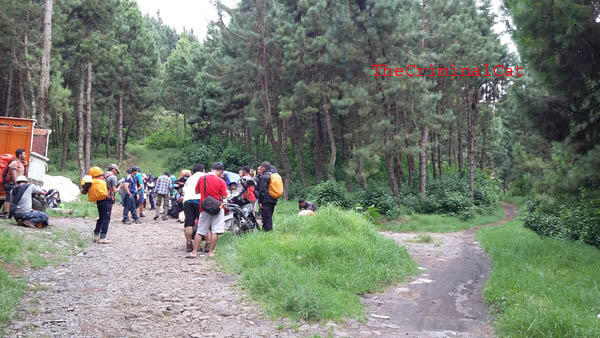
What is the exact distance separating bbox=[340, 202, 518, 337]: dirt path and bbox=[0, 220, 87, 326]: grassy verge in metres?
4.18

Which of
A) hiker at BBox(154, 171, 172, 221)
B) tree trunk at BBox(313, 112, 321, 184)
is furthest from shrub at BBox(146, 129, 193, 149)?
hiker at BBox(154, 171, 172, 221)

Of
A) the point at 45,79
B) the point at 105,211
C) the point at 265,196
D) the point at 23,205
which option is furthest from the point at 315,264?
the point at 45,79

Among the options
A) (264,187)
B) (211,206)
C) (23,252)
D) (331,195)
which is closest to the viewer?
(23,252)

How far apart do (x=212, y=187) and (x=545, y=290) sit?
19.5 feet

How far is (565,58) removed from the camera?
29.5 feet

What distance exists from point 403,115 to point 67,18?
1825 centimetres

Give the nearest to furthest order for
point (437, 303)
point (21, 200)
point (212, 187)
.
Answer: point (437, 303), point (212, 187), point (21, 200)

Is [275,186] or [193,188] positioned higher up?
[275,186]

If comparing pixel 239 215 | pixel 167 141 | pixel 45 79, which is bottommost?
pixel 239 215

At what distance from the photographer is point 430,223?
21.6 m

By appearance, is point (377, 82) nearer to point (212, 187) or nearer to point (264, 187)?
point (264, 187)

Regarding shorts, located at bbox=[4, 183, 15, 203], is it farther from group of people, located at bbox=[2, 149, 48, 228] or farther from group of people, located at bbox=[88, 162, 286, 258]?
group of people, located at bbox=[88, 162, 286, 258]

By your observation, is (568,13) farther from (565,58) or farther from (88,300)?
(88,300)

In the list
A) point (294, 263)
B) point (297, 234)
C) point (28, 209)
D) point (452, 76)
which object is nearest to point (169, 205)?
point (28, 209)
